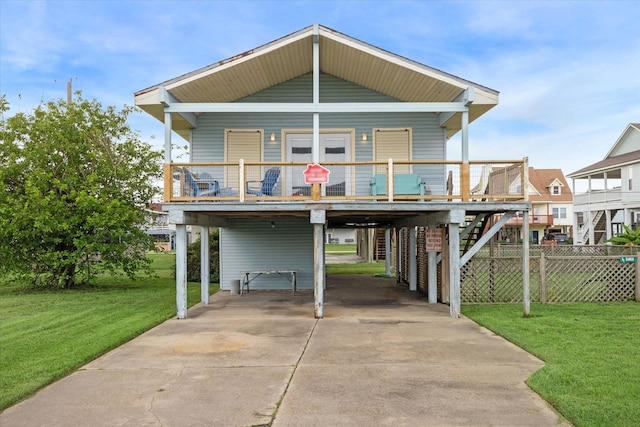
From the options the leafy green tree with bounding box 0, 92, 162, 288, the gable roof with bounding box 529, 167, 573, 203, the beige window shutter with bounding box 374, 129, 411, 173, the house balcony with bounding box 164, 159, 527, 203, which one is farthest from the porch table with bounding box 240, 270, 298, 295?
the gable roof with bounding box 529, 167, 573, 203

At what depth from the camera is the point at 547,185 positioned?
5306 centimetres

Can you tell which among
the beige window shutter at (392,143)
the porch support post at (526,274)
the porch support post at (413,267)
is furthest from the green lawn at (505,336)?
the beige window shutter at (392,143)

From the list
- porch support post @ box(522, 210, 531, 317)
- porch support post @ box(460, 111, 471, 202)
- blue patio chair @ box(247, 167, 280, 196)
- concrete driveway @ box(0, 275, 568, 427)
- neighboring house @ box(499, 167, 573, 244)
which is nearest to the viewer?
concrete driveway @ box(0, 275, 568, 427)

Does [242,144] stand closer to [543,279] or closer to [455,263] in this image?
[455,263]

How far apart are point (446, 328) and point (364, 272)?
12967 millimetres

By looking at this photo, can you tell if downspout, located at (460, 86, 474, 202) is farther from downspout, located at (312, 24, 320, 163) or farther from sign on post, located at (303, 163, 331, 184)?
downspout, located at (312, 24, 320, 163)

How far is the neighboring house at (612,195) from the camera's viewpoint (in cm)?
2873

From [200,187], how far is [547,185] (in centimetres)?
4876

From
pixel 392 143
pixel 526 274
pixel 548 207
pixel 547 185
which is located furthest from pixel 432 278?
pixel 547 185

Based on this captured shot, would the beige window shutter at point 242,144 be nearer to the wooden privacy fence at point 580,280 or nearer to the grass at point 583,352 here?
the wooden privacy fence at point 580,280

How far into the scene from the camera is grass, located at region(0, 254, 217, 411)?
250 inches

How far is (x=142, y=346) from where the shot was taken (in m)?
8.02

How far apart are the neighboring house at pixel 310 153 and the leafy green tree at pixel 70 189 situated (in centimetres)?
236

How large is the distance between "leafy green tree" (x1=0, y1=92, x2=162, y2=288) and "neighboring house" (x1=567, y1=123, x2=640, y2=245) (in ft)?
82.8
